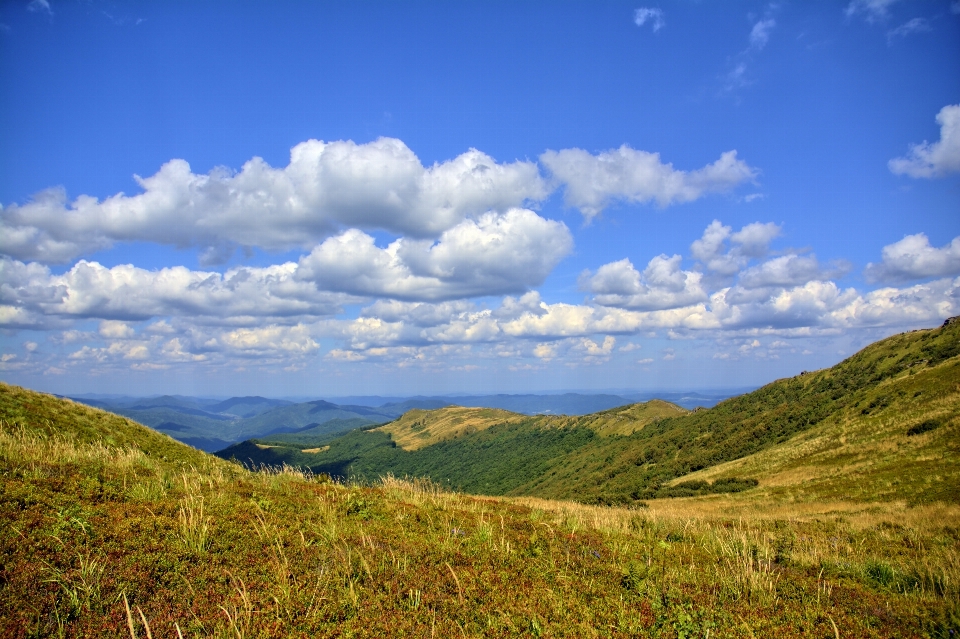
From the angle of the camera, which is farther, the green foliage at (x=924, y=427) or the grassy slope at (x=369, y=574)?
the green foliage at (x=924, y=427)

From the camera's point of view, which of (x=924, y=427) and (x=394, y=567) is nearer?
(x=394, y=567)

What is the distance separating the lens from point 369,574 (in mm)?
6234

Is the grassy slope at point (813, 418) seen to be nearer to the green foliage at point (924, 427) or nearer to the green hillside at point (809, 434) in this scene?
the green hillside at point (809, 434)

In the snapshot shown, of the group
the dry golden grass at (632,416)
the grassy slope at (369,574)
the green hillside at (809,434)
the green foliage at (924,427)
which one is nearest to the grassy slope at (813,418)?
the green hillside at (809,434)

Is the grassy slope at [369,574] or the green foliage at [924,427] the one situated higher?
the grassy slope at [369,574]

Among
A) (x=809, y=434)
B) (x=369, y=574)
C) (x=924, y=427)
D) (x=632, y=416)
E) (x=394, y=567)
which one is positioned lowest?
(x=632, y=416)

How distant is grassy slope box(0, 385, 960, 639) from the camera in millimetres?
5082

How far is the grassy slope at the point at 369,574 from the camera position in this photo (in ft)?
16.7

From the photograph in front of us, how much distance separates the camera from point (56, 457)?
34.0 ft

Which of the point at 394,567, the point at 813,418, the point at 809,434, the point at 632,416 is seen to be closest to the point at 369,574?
the point at 394,567

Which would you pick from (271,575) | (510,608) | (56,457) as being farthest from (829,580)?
(56,457)

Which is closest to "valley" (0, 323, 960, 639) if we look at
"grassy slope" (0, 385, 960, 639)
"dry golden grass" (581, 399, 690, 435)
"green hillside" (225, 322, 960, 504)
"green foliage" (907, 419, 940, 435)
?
"grassy slope" (0, 385, 960, 639)

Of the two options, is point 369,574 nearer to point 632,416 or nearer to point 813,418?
point 813,418

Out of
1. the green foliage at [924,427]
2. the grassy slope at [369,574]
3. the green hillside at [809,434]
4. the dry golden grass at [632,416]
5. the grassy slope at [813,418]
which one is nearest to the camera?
the grassy slope at [369,574]
